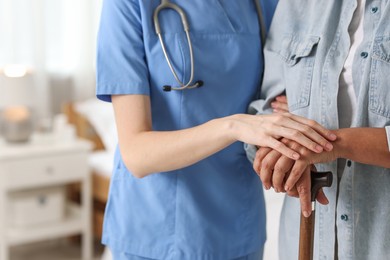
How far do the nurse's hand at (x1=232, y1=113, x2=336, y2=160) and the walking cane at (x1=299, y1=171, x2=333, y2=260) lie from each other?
0.06m

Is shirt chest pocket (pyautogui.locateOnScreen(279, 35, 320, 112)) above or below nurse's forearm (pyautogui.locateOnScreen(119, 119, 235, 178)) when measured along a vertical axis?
above

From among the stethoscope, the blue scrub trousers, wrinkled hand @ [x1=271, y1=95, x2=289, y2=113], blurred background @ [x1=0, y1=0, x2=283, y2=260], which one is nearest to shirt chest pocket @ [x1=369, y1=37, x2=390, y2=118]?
wrinkled hand @ [x1=271, y1=95, x2=289, y2=113]

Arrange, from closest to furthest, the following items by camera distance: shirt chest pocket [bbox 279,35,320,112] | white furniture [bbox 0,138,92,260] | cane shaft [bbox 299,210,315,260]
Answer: cane shaft [bbox 299,210,315,260] → shirt chest pocket [bbox 279,35,320,112] → white furniture [bbox 0,138,92,260]

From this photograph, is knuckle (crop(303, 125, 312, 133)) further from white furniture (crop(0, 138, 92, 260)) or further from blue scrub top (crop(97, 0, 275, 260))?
white furniture (crop(0, 138, 92, 260))

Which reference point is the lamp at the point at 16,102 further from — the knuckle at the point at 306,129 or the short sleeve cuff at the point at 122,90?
the knuckle at the point at 306,129

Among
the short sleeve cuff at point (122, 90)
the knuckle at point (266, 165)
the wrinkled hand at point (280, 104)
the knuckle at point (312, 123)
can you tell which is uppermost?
the short sleeve cuff at point (122, 90)

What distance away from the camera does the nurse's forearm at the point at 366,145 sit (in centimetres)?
137

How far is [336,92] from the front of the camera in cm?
146

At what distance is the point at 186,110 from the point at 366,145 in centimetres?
39

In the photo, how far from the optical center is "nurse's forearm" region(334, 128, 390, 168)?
137 centimetres

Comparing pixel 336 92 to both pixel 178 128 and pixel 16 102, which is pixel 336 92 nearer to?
pixel 178 128

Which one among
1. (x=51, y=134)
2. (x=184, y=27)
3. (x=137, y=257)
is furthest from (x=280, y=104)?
(x=51, y=134)

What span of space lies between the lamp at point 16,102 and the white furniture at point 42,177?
6 cm

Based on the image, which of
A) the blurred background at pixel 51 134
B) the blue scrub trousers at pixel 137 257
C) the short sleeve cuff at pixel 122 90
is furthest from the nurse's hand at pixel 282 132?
the blurred background at pixel 51 134
